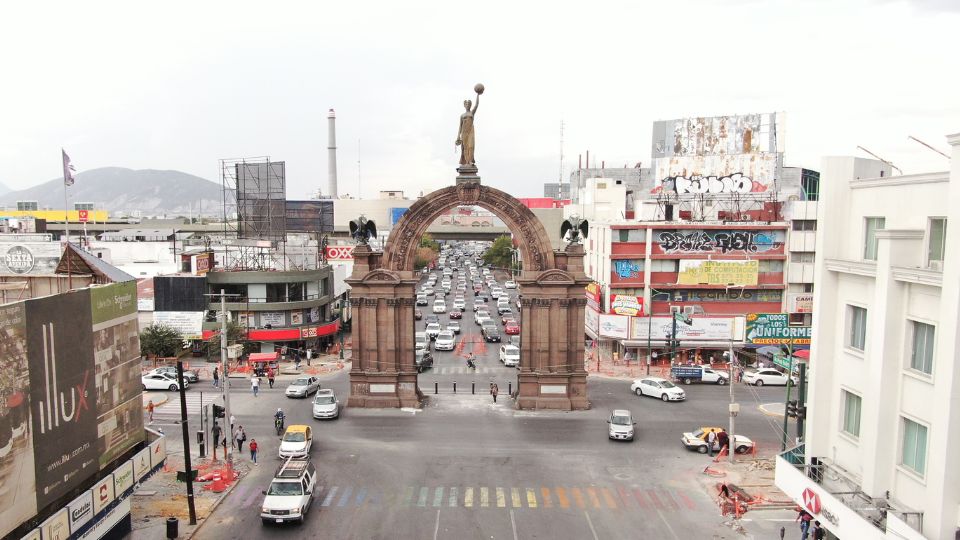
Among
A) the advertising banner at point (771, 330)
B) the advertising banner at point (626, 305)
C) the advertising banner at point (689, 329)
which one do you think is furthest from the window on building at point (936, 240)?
the advertising banner at point (689, 329)

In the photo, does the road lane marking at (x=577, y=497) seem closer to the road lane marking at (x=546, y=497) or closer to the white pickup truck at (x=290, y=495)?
the road lane marking at (x=546, y=497)

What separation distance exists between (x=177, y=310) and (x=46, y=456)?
38.6m

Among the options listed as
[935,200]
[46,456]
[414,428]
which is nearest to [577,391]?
[414,428]

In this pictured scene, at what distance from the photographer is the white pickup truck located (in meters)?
24.2

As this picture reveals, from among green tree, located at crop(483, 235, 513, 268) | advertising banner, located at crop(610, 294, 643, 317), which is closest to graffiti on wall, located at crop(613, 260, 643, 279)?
advertising banner, located at crop(610, 294, 643, 317)

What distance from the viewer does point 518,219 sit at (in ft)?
134

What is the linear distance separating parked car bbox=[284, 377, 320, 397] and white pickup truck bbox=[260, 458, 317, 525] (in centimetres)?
1693

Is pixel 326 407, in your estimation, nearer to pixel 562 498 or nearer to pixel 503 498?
pixel 503 498

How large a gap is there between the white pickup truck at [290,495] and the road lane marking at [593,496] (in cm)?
1134

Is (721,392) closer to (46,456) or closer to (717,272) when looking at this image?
(717,272)

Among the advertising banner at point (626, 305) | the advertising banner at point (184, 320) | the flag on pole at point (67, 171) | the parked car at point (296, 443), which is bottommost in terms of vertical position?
the parked car at point (296, 443)

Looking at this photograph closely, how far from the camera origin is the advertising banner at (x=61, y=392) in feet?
58.0

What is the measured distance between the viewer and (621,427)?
35.0m

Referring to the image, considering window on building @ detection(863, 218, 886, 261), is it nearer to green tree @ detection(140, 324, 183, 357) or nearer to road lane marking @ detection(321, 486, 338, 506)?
road lane marking @ detection(321, 486, 338, 506)
